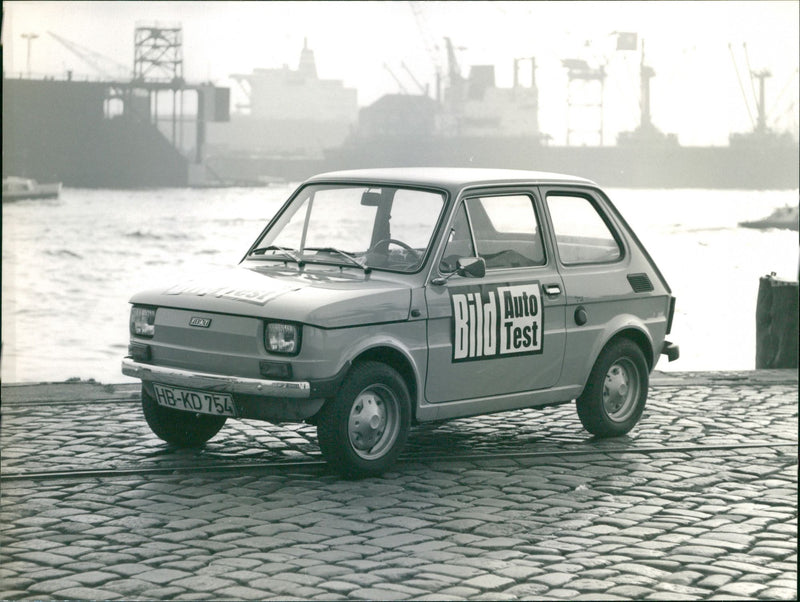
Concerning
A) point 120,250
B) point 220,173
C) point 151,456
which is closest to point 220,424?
point 151,456

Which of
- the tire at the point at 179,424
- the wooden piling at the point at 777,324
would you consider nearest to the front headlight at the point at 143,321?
the tire at the point at 179,424

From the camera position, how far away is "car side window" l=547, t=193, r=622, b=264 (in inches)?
316

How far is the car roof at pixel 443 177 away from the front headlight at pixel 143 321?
56.5 inches

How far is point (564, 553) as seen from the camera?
17.7 ft

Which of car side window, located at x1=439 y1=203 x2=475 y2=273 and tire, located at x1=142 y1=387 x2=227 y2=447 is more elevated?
car side window, located at x1=439 y1=203 x2=475 y2=273

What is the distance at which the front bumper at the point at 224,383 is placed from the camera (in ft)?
21.0

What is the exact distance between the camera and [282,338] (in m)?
6.53

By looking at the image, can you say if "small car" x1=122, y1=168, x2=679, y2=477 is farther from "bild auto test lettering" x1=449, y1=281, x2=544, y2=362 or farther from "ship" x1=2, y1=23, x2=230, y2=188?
"ship" x1=2, y1=23, x2=230, y2=188

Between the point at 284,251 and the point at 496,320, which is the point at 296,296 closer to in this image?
the point at 284,251

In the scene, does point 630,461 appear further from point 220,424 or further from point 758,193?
point 758,193

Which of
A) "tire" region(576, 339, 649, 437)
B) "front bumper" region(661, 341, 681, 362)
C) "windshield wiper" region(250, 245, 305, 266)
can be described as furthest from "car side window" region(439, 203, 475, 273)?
"front bumper" region(661, 341, 681, 362)

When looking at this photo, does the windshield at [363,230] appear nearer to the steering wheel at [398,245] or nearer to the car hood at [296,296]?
the steering wheel at [398,245]

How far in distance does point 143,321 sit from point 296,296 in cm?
107

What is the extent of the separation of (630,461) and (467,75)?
15136 cm
